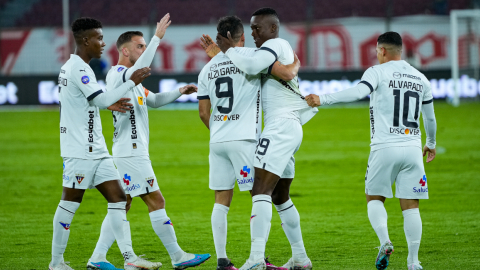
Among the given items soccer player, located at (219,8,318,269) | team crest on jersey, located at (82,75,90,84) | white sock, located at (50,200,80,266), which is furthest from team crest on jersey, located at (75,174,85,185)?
soccer player, located at (219,8,318,269)

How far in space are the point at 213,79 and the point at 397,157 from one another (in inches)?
65.9

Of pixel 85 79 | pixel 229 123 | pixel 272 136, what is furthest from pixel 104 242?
pixel 272 136

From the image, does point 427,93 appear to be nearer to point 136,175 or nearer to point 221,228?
point 221,228

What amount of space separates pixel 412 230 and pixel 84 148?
283cm

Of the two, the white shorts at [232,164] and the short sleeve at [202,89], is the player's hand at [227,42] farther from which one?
the white shorts at [232,164]

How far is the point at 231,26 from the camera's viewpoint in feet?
16.3

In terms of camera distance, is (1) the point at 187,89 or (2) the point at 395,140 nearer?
(2) the point at 395,140

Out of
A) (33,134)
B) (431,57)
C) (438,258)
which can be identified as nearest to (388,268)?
(438,258)

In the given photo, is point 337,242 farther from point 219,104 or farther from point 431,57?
point 431,57

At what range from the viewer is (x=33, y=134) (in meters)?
16.8

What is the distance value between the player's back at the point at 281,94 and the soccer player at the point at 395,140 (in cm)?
14

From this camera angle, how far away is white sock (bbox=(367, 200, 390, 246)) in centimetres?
497

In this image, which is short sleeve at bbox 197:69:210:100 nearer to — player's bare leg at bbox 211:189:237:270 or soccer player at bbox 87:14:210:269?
soccer player at bbox 87:14:210:269

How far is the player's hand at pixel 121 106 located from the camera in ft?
16.5
